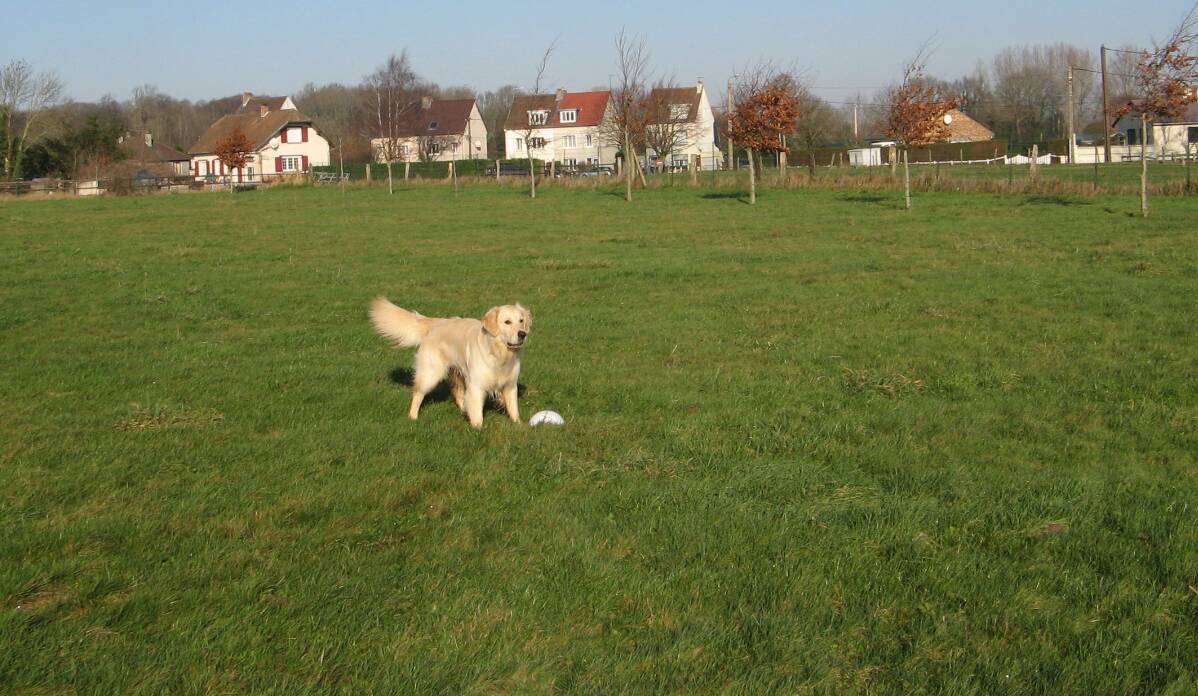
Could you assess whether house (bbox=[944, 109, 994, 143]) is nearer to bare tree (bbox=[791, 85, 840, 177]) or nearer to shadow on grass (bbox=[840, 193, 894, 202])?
bare tree (bbox=[791, 85, 840, 177])

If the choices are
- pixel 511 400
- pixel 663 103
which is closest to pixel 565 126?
pixel 663 103

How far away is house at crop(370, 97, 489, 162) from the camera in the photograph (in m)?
84.6

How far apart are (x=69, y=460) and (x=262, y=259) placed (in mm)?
14641

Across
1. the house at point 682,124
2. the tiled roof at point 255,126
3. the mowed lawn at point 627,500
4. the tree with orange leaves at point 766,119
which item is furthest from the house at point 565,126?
the mowed lawn at point 627,500

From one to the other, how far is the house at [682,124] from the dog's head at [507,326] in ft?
140

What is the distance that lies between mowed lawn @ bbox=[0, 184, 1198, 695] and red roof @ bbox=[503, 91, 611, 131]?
276 ft

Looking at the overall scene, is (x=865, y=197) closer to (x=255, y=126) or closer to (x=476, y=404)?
(x=476, y=404)

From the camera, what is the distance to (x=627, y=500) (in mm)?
5785

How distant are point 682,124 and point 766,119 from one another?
34.5m

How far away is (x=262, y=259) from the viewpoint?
20.6m

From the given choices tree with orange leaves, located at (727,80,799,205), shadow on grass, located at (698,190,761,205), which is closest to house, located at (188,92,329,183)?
shadow on grass, located at (698,190,761,205)

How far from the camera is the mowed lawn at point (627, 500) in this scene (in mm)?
3949

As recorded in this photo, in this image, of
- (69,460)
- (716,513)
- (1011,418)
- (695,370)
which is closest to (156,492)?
(69,460)

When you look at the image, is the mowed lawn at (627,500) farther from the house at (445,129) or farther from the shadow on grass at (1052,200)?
the house at (445,129)
